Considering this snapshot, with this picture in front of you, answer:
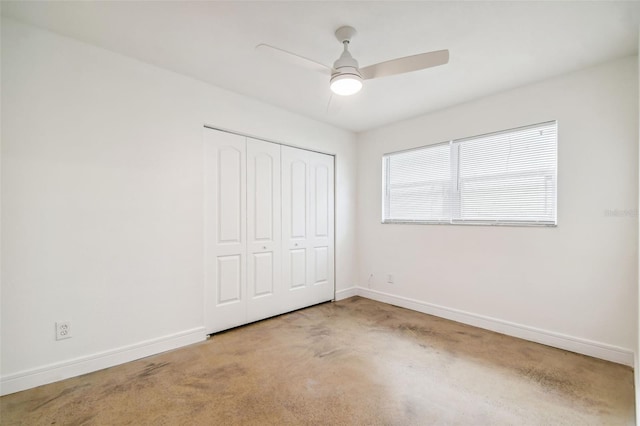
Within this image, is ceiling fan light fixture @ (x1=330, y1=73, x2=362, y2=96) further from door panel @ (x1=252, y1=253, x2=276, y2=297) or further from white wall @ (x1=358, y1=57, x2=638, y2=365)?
door panel @ (x1=252, y1=253, x2=276, y2=297)

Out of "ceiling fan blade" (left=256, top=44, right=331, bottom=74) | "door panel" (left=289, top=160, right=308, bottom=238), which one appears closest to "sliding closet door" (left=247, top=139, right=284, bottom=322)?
"door panel" (left=289, top=160, right=308, bottom=238)

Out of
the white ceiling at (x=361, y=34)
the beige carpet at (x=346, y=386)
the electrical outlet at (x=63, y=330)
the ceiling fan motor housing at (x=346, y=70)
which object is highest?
the white ceiling at (x=361, y=34)

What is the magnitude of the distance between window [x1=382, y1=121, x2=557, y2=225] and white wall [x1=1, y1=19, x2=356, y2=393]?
2477 mm

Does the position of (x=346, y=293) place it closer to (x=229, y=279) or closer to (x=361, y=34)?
(x=229, y=279)

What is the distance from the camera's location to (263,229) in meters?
3.41

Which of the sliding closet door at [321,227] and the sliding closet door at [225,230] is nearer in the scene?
the sliding closet door at [225,230]

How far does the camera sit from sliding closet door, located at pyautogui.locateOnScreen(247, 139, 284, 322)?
10.8 feet

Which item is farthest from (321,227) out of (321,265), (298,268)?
(298,268)

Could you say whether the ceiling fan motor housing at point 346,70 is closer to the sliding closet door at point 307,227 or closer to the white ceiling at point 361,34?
the white ceiling at point 361,34

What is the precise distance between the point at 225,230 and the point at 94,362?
4.89ft

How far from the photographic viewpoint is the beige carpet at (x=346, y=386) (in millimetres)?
1764

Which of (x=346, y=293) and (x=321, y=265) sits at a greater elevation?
(x=321, y=265)

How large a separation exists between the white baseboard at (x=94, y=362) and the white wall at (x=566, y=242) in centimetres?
282

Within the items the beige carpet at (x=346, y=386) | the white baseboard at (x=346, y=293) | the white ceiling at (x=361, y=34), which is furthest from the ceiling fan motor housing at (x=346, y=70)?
the white baseboard at (x=346, y=293)
